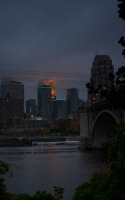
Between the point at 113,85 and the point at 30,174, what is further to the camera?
the point at 30,174

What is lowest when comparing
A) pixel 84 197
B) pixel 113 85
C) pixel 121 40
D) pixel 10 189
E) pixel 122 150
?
pixel 10 189

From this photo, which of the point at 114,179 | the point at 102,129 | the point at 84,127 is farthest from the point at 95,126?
the point at 114,179

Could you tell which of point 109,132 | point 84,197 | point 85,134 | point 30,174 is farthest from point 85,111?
point 84,197

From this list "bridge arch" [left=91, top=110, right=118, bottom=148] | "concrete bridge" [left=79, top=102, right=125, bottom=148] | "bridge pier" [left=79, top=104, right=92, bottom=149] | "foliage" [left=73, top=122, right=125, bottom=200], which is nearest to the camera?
"foliage" [left=73, top=122, right=125, bottom=200]

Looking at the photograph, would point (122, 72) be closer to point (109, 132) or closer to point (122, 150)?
point (122, 150)

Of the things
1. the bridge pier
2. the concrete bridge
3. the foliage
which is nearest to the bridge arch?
the concrete bridge

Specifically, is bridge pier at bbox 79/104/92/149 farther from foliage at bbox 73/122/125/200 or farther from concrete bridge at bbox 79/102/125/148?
foliage at bbox 73/122/125/200

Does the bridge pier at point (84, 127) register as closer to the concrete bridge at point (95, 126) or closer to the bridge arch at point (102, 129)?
the concrete bridge at point (95, 126)

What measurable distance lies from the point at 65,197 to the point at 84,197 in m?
23.3

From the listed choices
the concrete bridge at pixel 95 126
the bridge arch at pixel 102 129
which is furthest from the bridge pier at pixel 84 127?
the bridge arch at pixel 102 129

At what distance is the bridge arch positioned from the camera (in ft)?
371

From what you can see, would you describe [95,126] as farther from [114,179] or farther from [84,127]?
[114,179]

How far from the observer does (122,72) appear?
10.8 metres

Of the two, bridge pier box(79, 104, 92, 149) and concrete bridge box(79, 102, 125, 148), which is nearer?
concrete bridge box(79, 102, 125, 148)
